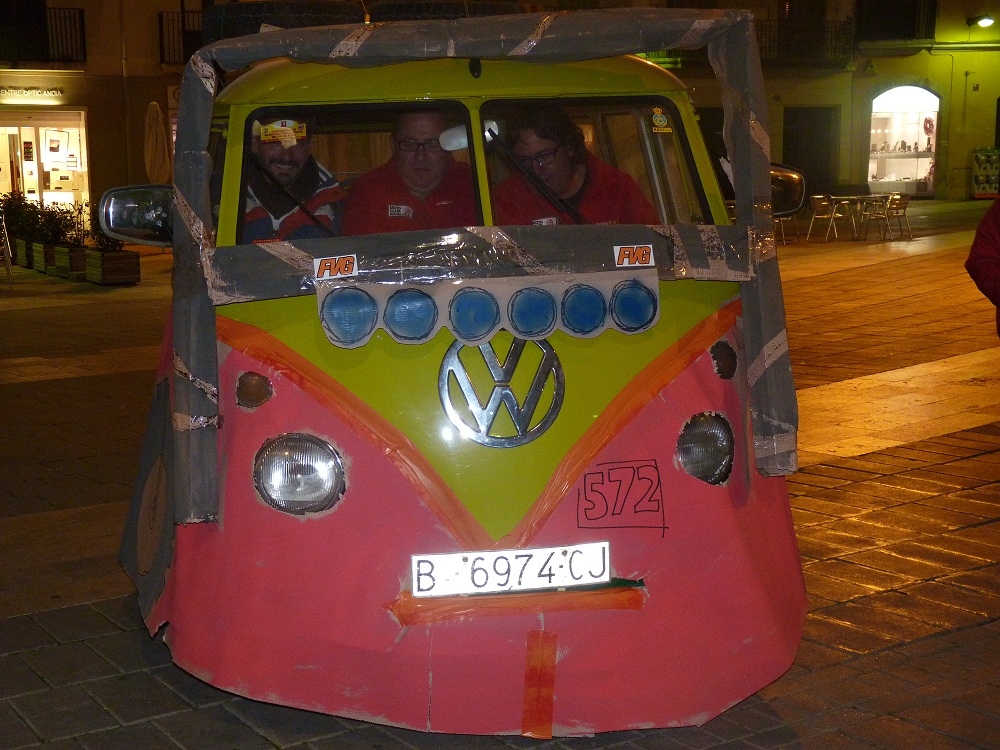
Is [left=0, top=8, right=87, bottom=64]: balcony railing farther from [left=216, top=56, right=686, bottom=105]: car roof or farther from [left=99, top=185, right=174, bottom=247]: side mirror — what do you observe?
[left=216, top=56, right=686, bottom=105]: car roof

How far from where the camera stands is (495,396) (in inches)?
149

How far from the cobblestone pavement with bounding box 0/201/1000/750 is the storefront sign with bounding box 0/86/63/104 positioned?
19201 mm

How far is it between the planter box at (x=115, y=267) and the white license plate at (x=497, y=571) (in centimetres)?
1648

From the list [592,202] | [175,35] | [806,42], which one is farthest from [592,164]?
[806,42]

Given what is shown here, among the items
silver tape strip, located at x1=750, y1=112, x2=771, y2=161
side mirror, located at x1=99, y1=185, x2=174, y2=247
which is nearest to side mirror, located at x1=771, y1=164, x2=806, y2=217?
silver tape strip, located at x1=750, y1=112, x2=771, y2=161

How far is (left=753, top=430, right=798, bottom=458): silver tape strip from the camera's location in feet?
13.4

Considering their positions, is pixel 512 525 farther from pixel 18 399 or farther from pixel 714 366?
pixel 18 399

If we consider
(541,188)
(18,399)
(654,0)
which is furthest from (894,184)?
(541,188)

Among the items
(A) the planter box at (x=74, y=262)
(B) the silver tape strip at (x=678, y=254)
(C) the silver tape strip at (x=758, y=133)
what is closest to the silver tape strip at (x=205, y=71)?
(B) the silver tape strip at (x=678, y=254)

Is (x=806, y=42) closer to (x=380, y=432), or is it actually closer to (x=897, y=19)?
(x=897, y=19)

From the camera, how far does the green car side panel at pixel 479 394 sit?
375 cm

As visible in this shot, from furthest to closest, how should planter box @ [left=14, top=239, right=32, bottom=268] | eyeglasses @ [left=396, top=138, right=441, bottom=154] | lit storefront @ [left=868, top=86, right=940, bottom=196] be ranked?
lit storefront @ [left=868, top=86, right=940, bottom=196] < planter box @ [left=14, top=239, right=32, bottom=268] < eyeglasses @ [left=396, top=138, right=441, bottom=154]

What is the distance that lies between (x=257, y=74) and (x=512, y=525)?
181cm

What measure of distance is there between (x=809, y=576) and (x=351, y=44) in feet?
9.93
